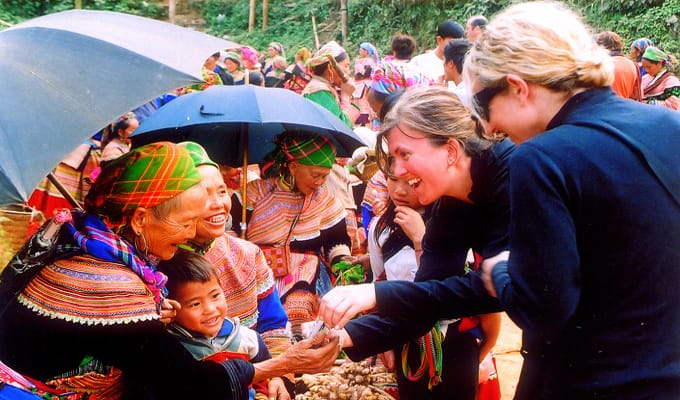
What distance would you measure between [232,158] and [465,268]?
6.20 ft

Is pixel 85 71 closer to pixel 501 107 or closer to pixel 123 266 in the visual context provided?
pixel 123 266

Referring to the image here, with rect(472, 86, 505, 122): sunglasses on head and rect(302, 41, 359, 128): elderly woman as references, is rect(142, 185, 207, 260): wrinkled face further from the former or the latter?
rect(302, 41, 359, 128): elderly woman

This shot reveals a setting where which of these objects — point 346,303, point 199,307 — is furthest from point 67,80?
point 346,303

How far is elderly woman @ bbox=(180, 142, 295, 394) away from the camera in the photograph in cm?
285

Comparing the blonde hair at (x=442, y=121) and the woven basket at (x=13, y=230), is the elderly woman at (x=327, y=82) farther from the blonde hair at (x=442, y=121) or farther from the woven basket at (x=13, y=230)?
the blonde hair at (x=442, y=121)

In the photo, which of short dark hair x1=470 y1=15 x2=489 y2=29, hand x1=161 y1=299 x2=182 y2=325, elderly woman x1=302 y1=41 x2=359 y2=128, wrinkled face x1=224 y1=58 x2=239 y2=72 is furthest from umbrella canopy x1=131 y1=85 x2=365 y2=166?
wrinkled face x1=224 y1=58 x2=239 y2=72

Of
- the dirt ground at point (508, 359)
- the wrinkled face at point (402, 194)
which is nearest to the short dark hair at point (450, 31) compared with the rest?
the dirt ground at point (508, 359)

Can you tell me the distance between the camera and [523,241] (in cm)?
172

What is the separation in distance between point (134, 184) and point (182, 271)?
46 centimetres

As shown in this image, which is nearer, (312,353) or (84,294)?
(84,294)

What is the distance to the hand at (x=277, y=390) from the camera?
3234mm

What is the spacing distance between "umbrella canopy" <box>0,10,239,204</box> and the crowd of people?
37cm

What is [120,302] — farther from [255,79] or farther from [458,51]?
[255,79]

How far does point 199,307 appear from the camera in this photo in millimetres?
2744
